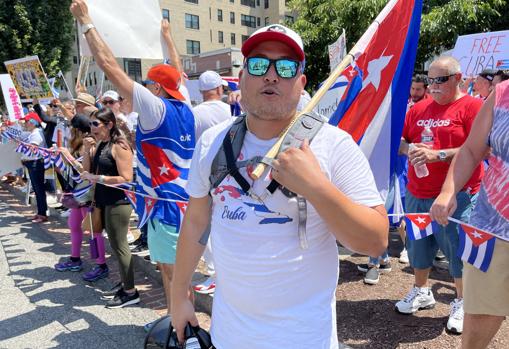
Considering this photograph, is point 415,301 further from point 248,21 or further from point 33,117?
point 248,21

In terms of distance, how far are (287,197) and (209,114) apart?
3272 mm

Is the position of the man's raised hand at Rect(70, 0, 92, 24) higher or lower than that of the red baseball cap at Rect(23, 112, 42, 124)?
higher

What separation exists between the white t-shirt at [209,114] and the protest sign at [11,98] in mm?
6711

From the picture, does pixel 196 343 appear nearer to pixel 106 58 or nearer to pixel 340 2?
pixel 106 58

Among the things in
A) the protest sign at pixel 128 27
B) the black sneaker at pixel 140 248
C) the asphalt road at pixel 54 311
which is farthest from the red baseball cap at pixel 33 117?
the protest sign at pixel 128 27

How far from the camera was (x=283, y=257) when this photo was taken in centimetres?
162

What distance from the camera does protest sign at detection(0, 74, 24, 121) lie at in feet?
31.5

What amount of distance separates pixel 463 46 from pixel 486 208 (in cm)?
532

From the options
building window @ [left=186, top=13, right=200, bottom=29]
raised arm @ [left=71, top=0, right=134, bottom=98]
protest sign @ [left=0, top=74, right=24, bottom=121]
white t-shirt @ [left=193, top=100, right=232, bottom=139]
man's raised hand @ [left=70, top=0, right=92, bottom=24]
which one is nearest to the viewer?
raised arm @ [left=71, top=0, right=134, bottom=98]

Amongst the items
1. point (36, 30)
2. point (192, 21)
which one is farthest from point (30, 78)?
point (192, 21)

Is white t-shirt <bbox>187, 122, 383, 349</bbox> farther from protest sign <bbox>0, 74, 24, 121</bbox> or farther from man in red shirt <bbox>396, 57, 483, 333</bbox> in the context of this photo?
protest sign <bbox>0, 74, 24, 121</bbox>

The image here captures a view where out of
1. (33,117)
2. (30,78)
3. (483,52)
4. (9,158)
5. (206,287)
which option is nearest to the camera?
(206,287)

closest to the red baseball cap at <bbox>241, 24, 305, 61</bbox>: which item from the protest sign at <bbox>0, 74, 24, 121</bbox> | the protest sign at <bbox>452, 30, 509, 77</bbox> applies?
the protest sign at <bbox>452, 30, 509, 77</bbox>

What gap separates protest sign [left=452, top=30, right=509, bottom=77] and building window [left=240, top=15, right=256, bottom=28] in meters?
44.9
